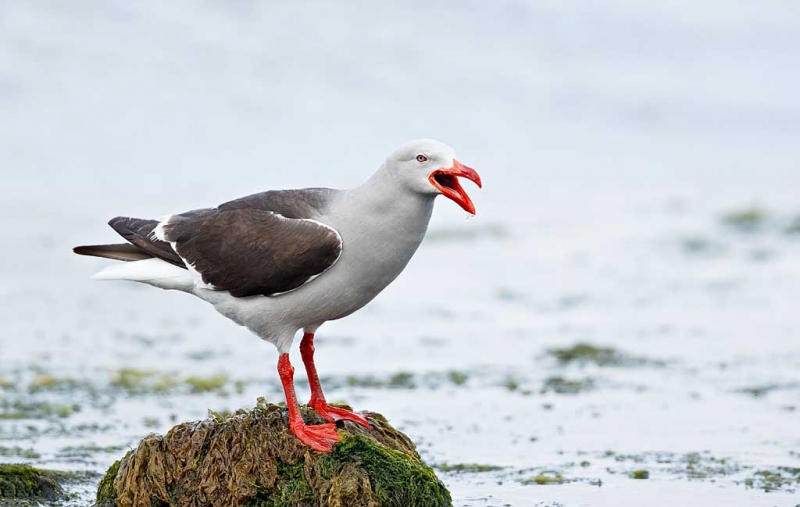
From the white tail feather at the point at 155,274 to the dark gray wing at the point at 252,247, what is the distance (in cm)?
13

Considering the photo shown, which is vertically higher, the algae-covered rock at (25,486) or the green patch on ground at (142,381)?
the green patch on ground at (142,381)

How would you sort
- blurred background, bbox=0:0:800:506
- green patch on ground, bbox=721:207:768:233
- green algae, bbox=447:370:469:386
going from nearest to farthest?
blurred background, bbox=0:0:800:506 < green algae, bbox=447:370:469:386 < green patch on ground, bbox=721:207:768:233

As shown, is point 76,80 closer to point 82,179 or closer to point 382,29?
point 82,179

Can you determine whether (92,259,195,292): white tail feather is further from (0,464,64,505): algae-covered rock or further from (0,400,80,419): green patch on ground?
(0,400,80,419): green patch on ground

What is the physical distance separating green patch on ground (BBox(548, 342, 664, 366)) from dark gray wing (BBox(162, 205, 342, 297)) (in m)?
4.73

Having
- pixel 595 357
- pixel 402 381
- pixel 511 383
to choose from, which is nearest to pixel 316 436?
pixel 402 381

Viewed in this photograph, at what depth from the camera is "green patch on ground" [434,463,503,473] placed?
26.9 ft

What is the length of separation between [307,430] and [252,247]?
108 cm

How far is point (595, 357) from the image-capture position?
1136 centimetres

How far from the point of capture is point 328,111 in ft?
74.8

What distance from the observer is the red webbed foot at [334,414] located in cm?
716

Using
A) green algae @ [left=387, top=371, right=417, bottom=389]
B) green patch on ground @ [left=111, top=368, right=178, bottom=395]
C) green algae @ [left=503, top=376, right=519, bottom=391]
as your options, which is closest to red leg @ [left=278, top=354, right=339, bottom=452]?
green algae @ [left=387, top=371, right=417, bottom=389]

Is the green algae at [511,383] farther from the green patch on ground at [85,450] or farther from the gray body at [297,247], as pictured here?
the gray body at [297,247]

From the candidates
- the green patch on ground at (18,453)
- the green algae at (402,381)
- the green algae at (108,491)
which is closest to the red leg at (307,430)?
the green algae at (108,491)
